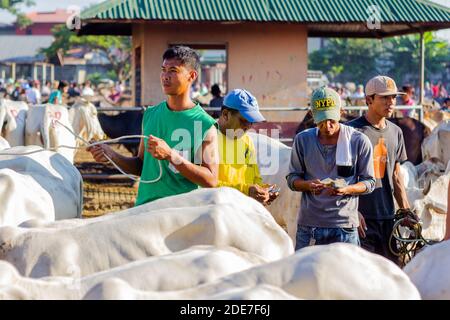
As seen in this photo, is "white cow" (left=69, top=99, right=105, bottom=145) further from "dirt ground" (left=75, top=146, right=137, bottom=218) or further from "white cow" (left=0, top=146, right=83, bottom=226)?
"white cow" (left=0, top=146, right=83, bottom=226)

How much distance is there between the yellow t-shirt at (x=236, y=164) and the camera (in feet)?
18.1

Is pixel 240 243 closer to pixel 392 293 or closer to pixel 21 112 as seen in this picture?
pixel 392 293

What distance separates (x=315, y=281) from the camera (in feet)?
10.6

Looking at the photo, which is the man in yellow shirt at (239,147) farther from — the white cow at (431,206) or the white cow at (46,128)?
the white cow at (46,128)

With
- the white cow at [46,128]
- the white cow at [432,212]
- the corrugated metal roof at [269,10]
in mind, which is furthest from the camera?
the corrugated metal roof at [269,10]

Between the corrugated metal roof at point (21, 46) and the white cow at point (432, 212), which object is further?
the corrugated metal roof at point (21, 46)

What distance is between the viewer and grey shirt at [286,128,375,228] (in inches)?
221

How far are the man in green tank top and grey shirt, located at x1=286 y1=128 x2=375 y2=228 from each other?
2.55ft

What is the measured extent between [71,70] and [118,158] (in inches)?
2473

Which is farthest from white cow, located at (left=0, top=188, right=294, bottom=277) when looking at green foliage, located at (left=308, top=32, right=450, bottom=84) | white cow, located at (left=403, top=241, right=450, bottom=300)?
green foliage, located at (left=308, top=32, right=450, bottom=84)

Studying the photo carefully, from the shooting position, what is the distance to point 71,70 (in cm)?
6700

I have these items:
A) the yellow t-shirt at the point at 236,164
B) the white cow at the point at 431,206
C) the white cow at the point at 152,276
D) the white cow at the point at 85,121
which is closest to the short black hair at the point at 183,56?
the yellow t-shirt at the point at 236,164

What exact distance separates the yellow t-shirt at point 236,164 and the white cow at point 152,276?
192cm
